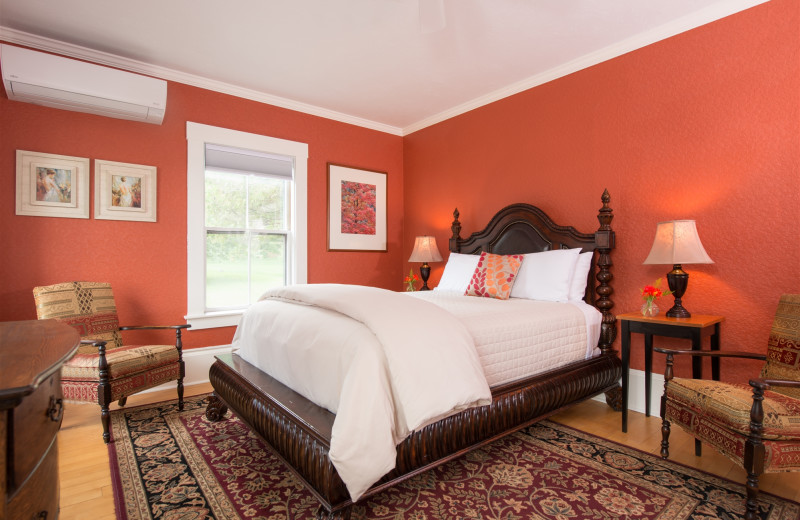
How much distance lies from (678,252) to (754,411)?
115 cm

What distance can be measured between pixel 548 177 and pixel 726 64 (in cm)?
142

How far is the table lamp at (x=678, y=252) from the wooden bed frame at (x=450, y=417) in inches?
18.8

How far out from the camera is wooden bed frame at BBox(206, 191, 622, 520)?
164cm

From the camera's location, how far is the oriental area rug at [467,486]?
1809mm

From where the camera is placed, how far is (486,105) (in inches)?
169

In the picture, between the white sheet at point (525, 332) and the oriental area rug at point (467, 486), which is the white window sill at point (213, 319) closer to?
the oriental area rug at point (467, 486)

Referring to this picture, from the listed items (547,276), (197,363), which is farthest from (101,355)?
(547,276)

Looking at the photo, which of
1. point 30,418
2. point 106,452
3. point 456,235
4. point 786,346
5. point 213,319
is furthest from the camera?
point 456,235

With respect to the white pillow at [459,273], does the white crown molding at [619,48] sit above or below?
above

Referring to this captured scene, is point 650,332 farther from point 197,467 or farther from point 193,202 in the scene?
point 193,202

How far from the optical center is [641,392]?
10.2 feet

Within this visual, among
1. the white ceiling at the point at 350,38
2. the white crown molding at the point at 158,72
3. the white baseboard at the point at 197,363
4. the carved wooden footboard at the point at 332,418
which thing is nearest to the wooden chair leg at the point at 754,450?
the carved wooden footboard at the point at 332,418

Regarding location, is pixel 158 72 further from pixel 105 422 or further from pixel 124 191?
pixel 105 422

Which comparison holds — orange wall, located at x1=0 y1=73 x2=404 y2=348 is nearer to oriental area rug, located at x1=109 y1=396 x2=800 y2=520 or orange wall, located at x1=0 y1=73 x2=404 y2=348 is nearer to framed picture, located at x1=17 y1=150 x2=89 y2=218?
framed picture, located at x1=17 y1=150 x2=89 y2=218
